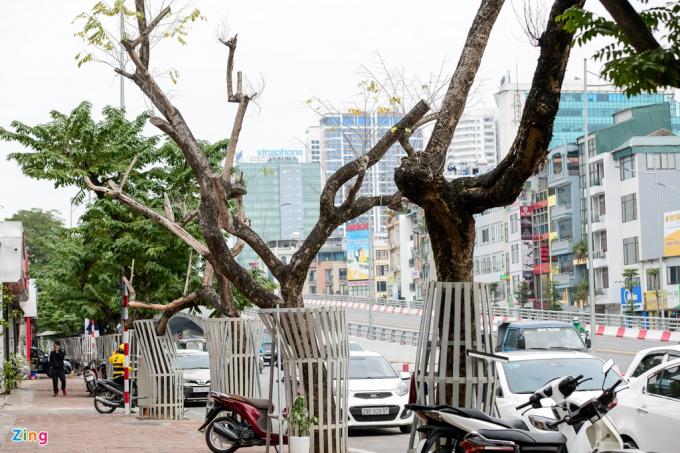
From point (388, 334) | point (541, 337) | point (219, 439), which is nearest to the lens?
A: point (219, 439)

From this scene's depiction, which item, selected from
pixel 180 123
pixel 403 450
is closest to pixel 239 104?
pixel 180 123

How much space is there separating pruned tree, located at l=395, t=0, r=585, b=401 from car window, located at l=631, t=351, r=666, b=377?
5361 mm

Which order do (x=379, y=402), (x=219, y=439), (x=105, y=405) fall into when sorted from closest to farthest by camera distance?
(x=219, y=439) < (x=379, y=402) < (x=105, y=405)

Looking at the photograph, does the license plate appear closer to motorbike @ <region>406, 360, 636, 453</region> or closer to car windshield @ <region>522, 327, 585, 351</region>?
car windshield @ <region>522, 327, 585, 351</region>

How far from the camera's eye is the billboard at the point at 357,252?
179 metres

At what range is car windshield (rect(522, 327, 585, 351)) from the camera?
25.7 meters

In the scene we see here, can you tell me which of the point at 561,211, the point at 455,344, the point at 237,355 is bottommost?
the point at 237,355

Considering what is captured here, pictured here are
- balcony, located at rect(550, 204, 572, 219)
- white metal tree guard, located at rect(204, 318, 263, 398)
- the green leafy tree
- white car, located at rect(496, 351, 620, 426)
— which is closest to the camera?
white car, located at rect(496, 351, 620, 426)

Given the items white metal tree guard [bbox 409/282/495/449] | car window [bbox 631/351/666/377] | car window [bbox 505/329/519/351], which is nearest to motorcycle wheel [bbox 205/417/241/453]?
car window [bbox 631/351/666/377]

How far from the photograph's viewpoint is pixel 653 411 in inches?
468

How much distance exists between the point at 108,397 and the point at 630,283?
48.6 meters

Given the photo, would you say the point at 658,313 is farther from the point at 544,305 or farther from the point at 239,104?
the point at 239,104

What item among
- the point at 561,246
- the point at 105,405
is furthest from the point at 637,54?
the point at 561,246

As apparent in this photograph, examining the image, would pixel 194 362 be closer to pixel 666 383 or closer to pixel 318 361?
pixel 318 361
